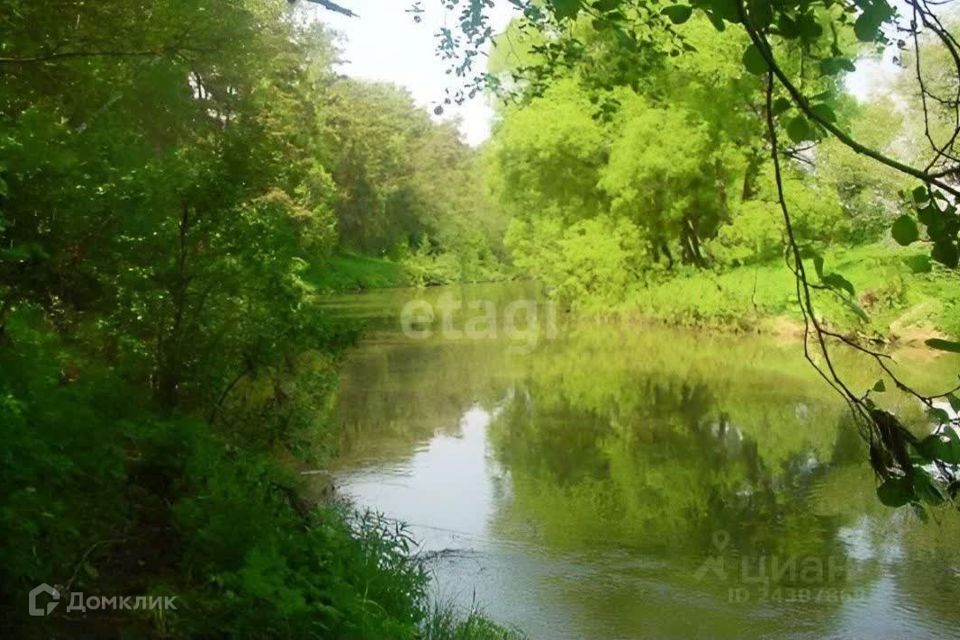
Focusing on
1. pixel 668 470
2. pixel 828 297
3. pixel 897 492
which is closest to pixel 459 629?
pixel 897 492

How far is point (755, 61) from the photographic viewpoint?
1324 mm

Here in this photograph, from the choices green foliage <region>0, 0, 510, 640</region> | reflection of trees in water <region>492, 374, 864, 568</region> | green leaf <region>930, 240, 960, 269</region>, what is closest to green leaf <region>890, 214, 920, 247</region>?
green leaf <region>930, 240, 960, 269</region>

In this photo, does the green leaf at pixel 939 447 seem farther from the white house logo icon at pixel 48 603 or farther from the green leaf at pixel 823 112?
the white house logo icon at pixel 48 603

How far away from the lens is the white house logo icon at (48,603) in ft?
A: 9.41

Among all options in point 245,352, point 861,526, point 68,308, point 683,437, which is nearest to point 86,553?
point 68,308

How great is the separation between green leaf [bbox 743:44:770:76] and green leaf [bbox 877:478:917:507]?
64cm

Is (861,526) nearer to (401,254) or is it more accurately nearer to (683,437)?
(683,437)

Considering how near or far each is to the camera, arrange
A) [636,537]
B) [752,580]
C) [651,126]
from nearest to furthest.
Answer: [752,580] → [636,537] → [651,126]

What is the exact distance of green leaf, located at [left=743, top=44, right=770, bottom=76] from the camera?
4.30ft

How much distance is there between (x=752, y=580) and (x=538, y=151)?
20.3 m

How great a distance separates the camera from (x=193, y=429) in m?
4.62

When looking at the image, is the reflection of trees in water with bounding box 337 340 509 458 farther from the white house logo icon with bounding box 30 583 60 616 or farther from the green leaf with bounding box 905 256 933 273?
the green leaf with bounding box 905 256 933 273

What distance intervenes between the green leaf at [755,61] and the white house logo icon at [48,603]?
2.68 m

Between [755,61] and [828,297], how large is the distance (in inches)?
626
